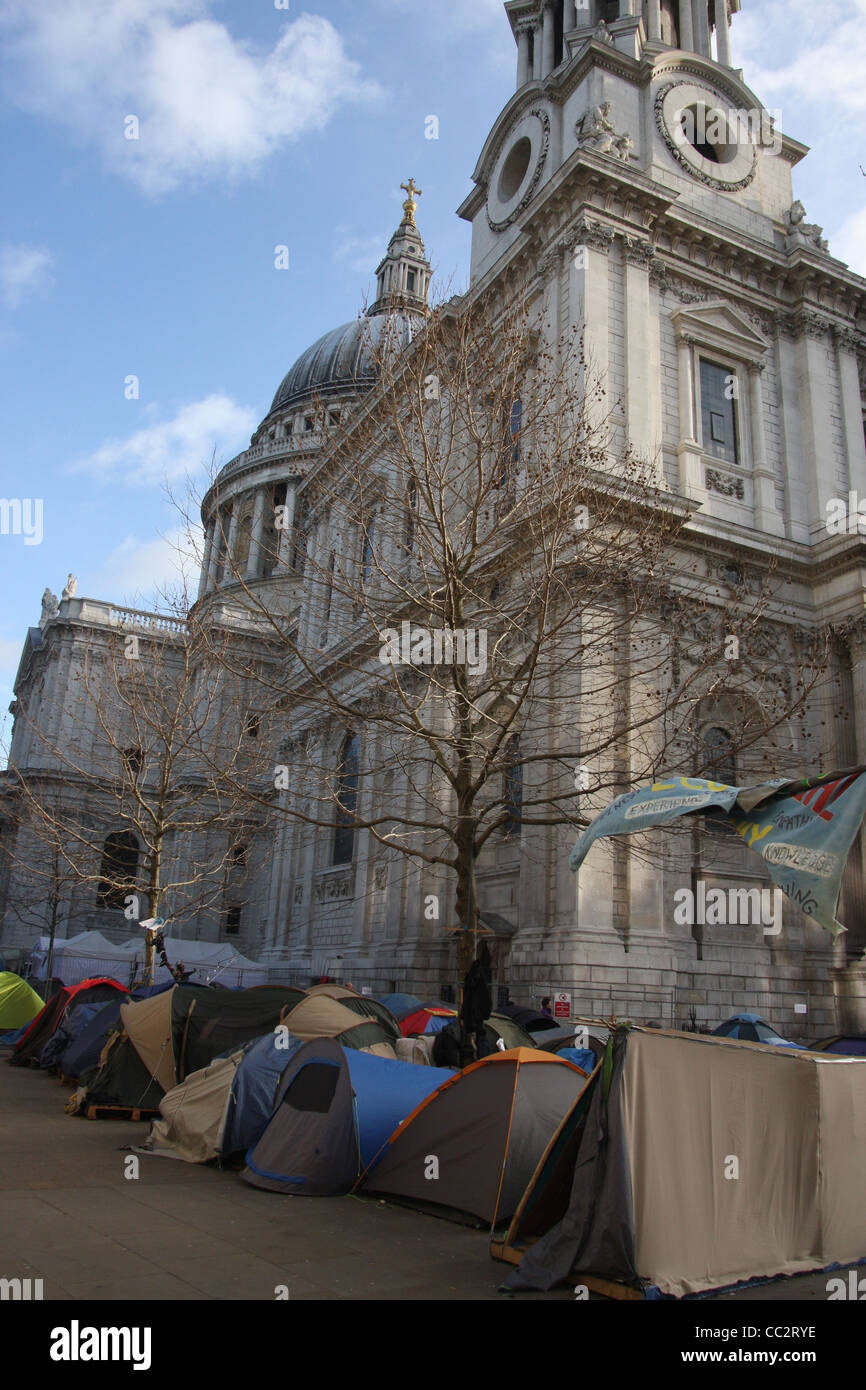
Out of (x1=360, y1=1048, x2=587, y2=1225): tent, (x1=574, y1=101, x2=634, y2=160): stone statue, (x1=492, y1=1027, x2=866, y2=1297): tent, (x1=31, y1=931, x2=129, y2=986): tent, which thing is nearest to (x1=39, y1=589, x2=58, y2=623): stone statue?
(x1=31, y1=931, x2=129, y2=986): tent

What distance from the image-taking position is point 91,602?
5450 cm

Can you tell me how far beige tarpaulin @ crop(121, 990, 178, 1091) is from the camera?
15492 mm

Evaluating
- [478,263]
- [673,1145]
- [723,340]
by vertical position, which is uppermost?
[478,263]

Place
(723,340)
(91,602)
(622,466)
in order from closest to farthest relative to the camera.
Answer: (622,466) → (723,340) → (91,602)

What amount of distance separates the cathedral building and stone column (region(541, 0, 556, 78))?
79 millimetres

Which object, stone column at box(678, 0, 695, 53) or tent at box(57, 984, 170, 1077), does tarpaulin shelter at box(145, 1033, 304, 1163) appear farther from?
stone column at box(678, 0, 695, 53)

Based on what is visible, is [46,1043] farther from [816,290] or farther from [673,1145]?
[816,290]

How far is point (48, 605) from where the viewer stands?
58812mm

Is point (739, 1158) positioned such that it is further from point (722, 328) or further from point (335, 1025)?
point (722, 328)

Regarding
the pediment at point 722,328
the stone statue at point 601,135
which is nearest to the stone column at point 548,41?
the stone statue at point 601,135

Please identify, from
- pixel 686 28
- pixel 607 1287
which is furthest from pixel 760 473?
pixel 607 1287
